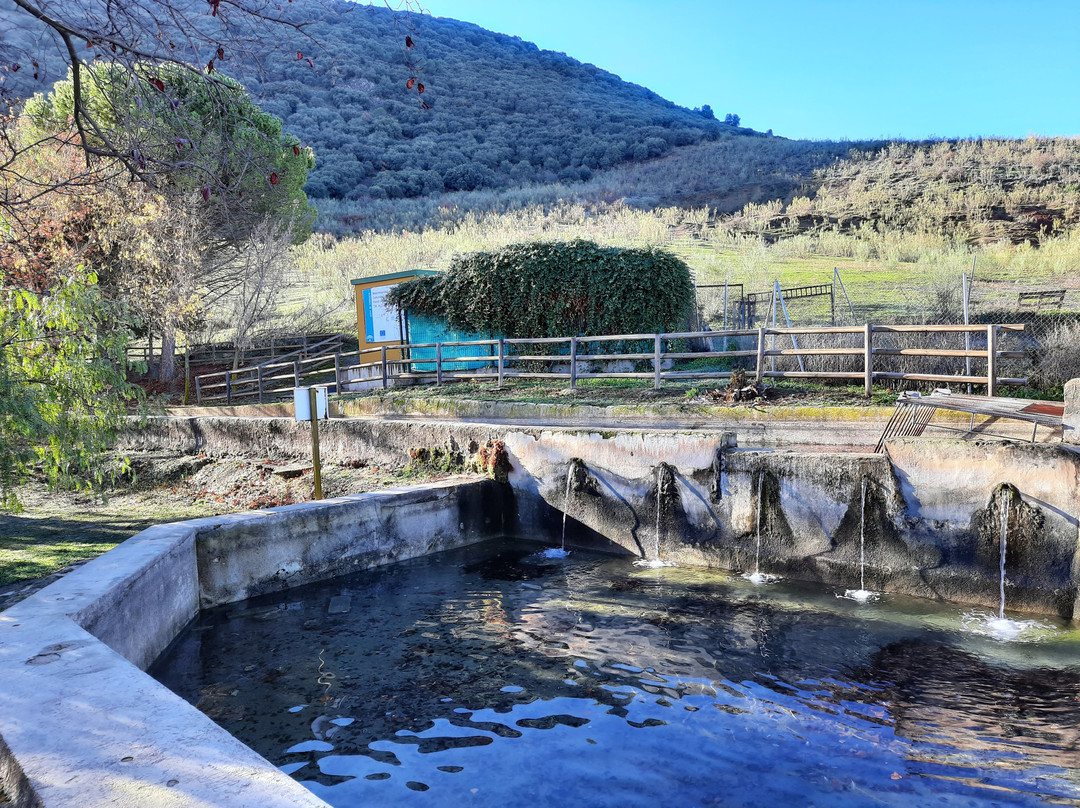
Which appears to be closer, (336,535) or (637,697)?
(637,697)

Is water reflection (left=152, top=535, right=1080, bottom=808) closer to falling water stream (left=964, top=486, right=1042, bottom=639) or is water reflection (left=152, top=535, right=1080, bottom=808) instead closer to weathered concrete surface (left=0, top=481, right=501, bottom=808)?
falling water stream (left=964, top=486, right=1042, bottom=639)

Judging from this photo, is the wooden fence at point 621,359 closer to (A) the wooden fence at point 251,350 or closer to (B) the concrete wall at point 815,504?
(A) the wooden fence at point 251,350

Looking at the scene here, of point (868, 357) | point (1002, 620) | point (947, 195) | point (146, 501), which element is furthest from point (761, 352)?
point (947, 195)

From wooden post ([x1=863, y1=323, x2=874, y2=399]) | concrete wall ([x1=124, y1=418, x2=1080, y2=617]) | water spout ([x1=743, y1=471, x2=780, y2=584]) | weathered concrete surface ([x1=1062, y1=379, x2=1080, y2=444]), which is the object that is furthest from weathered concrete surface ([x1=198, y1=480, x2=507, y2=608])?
weathered concrete surface ([x1=1062, y1=379, x2=1080, y2=444])

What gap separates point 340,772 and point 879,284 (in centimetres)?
2521

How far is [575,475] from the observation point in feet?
32.7

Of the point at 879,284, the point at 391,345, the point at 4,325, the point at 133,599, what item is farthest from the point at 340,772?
the point at 879,284

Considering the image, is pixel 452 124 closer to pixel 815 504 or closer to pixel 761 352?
pixel 761 352

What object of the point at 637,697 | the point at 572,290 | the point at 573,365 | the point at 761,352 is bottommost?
the point at 637,697

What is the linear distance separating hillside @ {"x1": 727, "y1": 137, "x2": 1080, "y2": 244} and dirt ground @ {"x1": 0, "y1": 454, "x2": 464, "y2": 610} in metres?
27.7

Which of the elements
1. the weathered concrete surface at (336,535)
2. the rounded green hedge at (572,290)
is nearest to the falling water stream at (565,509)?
the weathered concrete surface at (336,535)

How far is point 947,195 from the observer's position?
116 feet

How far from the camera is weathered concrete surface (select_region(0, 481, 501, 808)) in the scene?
2.64 metres

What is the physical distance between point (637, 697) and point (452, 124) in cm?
7054
